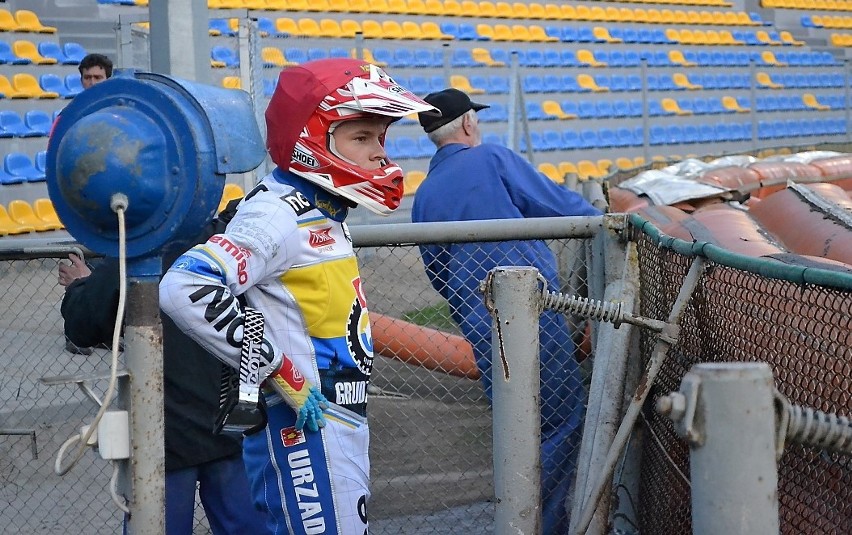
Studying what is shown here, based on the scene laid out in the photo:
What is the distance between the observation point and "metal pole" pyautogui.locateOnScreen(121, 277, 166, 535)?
2012mm

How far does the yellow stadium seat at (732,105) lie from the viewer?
19281 mm

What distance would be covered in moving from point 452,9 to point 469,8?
16.5 inches

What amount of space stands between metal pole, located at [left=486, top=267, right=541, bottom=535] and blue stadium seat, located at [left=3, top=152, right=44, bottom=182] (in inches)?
342

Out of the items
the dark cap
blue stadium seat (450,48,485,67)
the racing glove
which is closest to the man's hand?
the racing glove

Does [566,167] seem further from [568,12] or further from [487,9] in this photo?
[568,12]

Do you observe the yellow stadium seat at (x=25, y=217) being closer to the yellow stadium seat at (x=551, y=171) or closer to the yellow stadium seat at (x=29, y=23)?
the yellow stadium seat at (x=29, y=23)

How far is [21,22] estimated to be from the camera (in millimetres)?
11797

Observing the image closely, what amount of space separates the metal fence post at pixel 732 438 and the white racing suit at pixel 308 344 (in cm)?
118

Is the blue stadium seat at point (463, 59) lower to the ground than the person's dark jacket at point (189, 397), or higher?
lower

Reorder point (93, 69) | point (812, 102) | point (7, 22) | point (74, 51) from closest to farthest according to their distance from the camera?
point (93, 69), point (7, 22), point (74, 51), point (812, 102)

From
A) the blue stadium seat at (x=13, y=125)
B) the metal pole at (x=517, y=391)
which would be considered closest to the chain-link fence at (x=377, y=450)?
the metal pole at (x=517, y=391)

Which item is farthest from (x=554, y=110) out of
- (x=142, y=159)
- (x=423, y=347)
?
(x=142, y=159)

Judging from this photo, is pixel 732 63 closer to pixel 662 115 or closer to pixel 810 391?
pixel 662 115

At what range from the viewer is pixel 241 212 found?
7.78ft
